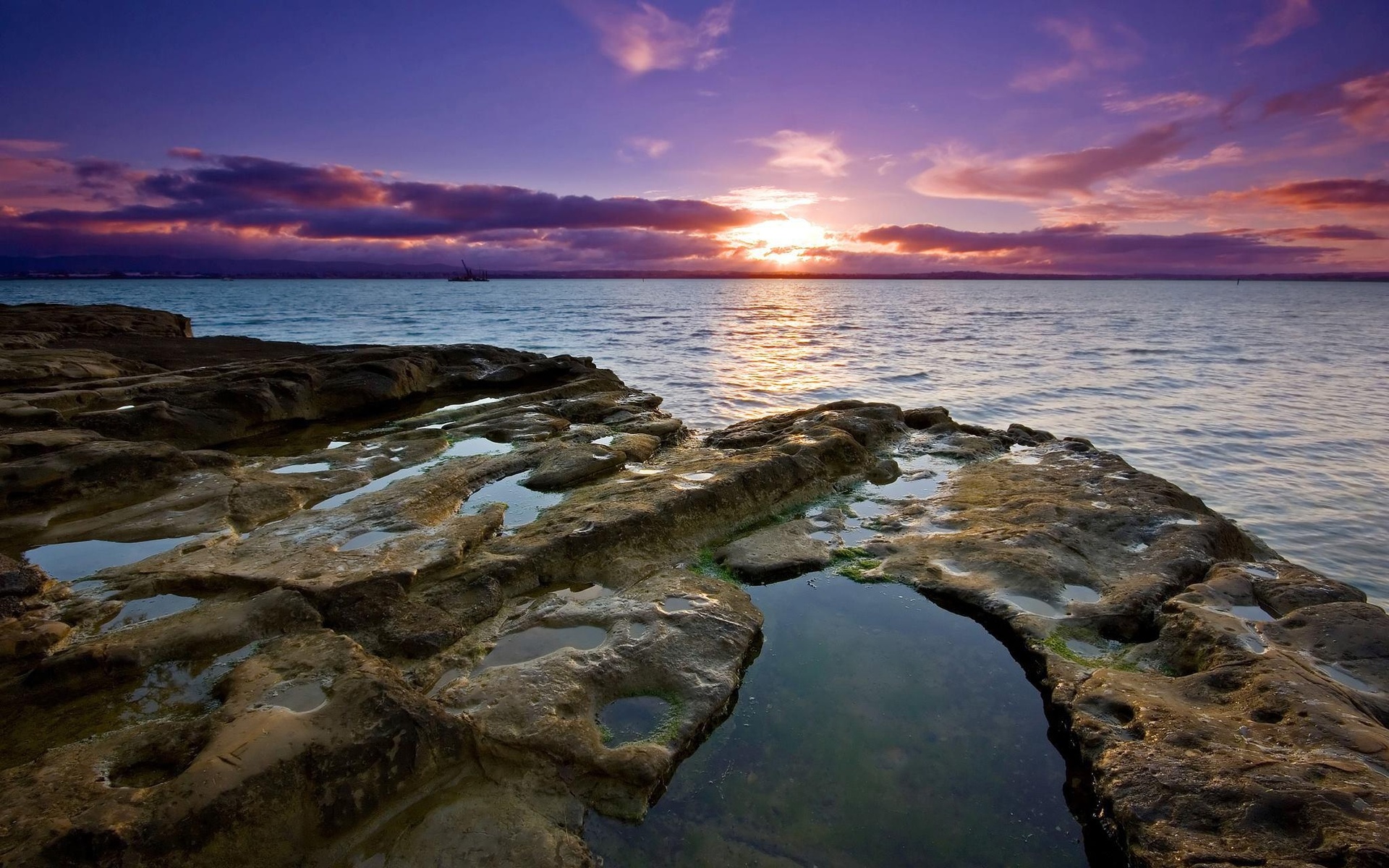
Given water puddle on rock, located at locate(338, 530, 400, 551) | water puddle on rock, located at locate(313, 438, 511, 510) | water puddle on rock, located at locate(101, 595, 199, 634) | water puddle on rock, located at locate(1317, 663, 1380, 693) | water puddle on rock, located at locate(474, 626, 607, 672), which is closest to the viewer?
water puddle on rock, located at locate(1317, 663, 1380, 693)

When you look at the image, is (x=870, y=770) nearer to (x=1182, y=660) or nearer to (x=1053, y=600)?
(x=1182, y=660)

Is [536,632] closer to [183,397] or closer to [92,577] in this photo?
[92,577]

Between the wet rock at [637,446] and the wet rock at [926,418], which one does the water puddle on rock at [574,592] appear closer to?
the wet rock at [637,446]

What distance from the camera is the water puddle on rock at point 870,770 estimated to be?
335cm

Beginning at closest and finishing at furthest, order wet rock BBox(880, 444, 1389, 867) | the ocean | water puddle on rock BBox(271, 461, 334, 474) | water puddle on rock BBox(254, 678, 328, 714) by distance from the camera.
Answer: wet rock BBox(880, 444, 1389, 867)
water puddle on rock BBox(254, 678, 328, 714)
water puddle on rock BBox(271, 461, 334, 474)
the ocean

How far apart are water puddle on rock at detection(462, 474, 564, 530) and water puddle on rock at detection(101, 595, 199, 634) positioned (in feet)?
8.57

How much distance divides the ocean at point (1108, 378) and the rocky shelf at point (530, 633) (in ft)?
14.3

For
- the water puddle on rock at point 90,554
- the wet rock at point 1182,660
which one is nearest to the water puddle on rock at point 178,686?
the water puddle on rock at point 90,554

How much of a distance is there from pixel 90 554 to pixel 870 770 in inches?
284

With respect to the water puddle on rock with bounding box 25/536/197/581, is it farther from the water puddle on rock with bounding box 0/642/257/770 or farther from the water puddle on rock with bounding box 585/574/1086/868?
the water puddle on rock with bounding box 585/574/1086/868

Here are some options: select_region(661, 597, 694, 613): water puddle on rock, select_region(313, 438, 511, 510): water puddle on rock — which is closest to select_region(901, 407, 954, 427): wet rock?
select_region(313, 438, 511, 510): water puddle on rock

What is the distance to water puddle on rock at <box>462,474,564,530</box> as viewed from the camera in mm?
7145

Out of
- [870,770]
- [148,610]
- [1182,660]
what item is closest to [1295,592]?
[1182,660]

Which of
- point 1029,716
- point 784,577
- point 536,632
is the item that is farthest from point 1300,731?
point 536,632
